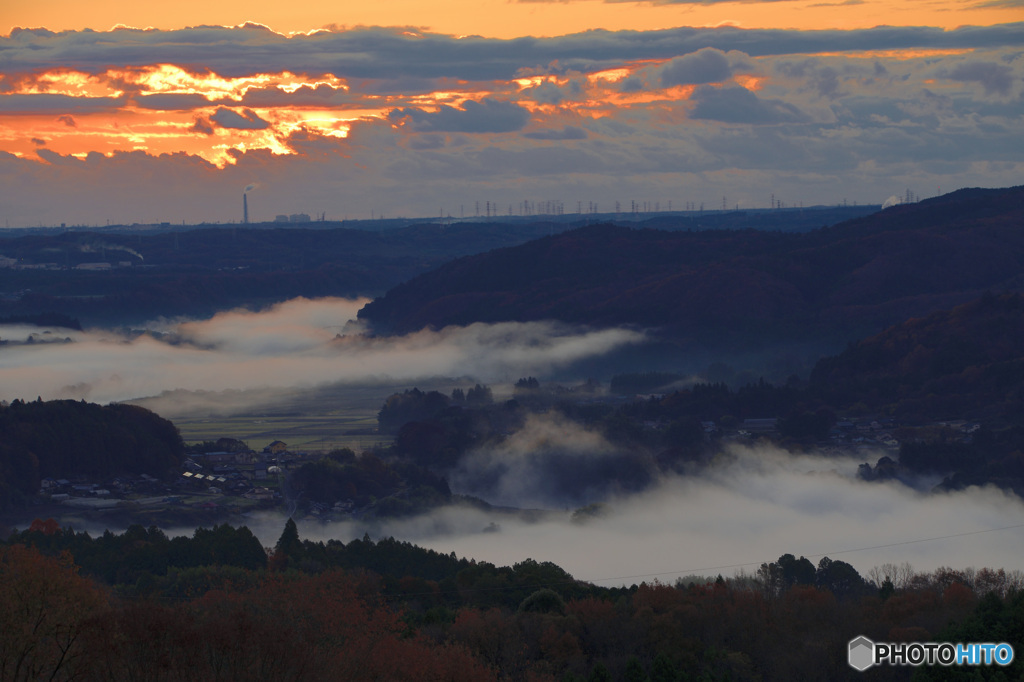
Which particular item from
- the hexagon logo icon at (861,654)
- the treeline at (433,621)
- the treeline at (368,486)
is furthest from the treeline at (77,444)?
the hexagon logo icon at (861,654)

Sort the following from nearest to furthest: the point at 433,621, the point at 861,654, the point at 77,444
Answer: the point at 861,654 → the point at 433,621 → the point at 77,444

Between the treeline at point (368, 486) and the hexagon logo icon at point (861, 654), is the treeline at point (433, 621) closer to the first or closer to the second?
the hexagon logo icon at point (861, 654)

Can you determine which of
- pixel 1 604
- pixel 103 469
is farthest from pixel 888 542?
pixel 1 604

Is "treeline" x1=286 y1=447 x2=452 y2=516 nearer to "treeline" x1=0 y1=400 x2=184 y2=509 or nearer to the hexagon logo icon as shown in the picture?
"treeline" x1=0 y1=400 x2=184 y2=509

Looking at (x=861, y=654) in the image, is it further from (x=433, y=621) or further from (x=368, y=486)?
(x=368, y=486)

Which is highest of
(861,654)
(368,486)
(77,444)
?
(861,654)

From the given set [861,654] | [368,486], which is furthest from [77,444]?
[861,654]
